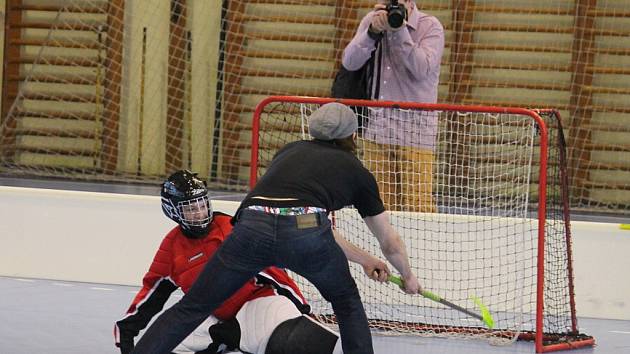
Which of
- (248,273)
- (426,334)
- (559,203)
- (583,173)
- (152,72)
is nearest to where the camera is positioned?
(248,273)

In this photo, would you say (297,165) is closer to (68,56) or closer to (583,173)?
(583,173)

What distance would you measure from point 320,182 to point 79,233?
Result: 313cm

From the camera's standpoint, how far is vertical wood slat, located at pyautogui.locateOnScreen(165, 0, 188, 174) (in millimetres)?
9664

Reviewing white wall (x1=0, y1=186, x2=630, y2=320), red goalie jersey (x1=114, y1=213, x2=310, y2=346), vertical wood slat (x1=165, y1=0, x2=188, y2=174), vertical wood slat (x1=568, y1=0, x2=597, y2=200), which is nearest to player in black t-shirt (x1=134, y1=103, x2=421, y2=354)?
red goalie jersey (x1=114, y1=213, x2=310, y2=346)

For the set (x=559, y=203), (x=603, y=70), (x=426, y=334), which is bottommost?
(x=426, y=334)

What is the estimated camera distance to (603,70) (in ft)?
29.2

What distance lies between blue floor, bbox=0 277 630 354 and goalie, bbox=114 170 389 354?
489 millimetres

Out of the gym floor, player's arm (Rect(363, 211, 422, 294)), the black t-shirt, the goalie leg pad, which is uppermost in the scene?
the black t-shirt

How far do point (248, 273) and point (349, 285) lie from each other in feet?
1.14

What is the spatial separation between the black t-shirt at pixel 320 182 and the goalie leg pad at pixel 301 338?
0.55m

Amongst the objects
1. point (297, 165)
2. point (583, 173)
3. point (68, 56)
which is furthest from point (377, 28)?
point (68, 56)

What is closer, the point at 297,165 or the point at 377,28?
the point at 297,165

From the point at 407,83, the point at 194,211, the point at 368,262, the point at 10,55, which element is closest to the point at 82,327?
the point at 194,211

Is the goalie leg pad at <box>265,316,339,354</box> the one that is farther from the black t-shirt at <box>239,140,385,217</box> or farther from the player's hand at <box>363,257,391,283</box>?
the black t-shirt at <box>239,140,385,217</box>
